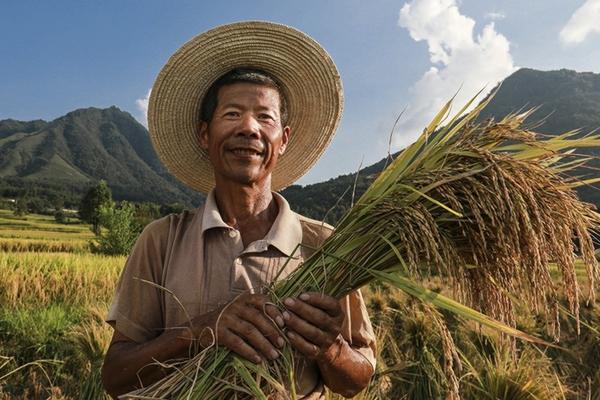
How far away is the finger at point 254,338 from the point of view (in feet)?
4.87

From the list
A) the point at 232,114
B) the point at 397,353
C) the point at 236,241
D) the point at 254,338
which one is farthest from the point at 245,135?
the point at 397,353

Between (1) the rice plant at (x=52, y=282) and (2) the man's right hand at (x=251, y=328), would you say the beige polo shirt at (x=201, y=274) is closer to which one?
(2) the man's right hand at (x=251, y=328)

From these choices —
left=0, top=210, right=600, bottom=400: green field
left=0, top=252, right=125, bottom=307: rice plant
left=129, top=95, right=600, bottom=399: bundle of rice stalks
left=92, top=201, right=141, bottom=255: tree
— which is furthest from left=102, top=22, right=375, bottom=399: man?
left=92, top=201, right=141, bottom=255: tree

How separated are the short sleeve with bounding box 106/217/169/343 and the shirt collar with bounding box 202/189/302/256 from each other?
0.24m

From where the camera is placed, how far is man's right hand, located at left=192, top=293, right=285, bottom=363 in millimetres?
1490

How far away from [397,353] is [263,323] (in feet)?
13.0

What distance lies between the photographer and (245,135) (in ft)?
6.63

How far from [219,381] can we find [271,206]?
916 millimetres

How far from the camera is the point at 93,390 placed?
3.88m

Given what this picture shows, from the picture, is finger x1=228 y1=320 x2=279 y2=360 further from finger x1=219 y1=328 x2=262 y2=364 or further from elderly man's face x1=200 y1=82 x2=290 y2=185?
elderly man's face x1=200 y1=82 x2=290 y2=185

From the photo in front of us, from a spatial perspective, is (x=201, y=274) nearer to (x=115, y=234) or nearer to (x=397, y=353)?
(x=397, y=353)

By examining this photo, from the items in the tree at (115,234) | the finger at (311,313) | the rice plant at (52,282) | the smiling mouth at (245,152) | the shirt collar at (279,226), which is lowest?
the tree at (115,234)

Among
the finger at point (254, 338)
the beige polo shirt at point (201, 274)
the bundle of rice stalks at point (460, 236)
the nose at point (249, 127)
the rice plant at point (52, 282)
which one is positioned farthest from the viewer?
the rice plant at point (52, 282)

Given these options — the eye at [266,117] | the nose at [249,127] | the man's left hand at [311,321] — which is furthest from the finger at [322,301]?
the eye at [266,117]
